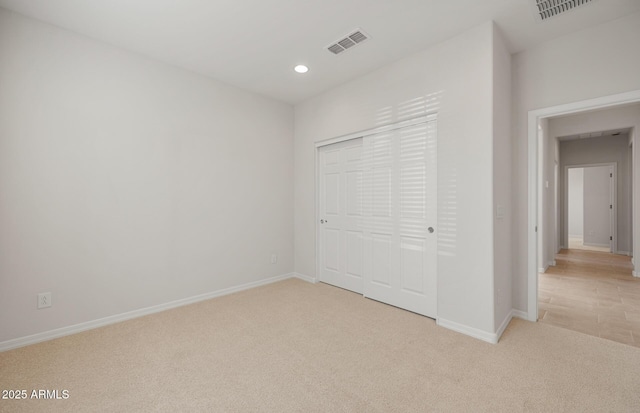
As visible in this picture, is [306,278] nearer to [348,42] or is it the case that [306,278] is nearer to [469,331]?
[469,331]

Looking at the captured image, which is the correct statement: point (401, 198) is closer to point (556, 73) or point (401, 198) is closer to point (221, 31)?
point (556, 73)

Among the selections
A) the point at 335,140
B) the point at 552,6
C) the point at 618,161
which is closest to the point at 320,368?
the point at 335,140

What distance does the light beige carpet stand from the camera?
1.70m

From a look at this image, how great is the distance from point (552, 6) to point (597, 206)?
289 inches

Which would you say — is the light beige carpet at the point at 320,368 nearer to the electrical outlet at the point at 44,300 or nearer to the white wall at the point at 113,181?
the electrical outlet at the point at 44,300

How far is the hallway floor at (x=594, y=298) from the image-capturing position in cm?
271

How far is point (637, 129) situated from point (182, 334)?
7.02 m

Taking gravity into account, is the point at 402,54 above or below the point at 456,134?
above

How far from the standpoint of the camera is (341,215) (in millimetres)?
3941

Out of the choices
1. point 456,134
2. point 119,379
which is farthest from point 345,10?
point 119,379

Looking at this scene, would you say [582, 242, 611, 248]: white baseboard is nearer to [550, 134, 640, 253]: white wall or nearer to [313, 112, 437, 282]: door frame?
[550, 134, 640, 253]: white wall

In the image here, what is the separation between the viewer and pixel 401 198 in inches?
125

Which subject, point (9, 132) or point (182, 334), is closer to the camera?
point (9, 132)

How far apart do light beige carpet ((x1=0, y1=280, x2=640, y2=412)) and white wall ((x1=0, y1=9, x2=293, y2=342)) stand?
0.50m
